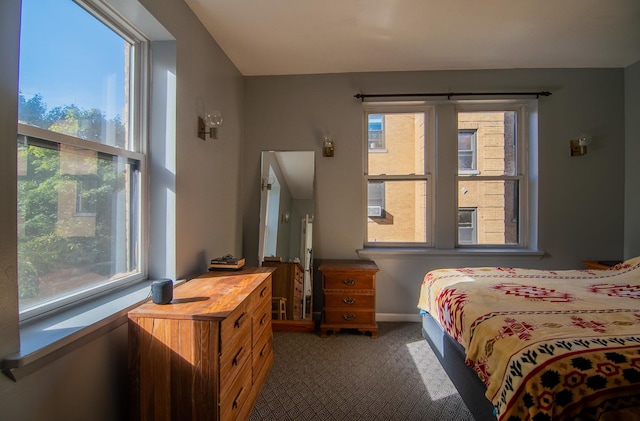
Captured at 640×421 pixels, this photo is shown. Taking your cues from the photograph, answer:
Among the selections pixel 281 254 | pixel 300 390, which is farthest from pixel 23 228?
pixel 281 254

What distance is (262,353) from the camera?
6.25 feet

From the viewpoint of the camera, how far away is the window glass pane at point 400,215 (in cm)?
314

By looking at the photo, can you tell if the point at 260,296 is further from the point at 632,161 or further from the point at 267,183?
the point at 632,161

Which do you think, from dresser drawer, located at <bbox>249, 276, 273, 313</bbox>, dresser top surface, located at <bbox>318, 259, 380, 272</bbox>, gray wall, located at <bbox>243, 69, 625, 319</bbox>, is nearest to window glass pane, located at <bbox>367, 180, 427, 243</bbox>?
gray wall, located at <bbox>243, 69, 625, 319</bbox>

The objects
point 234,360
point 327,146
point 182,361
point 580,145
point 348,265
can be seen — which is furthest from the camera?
point 327,146

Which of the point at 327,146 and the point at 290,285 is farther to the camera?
the point at 327,146

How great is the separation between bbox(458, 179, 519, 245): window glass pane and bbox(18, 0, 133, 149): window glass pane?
10.2ft

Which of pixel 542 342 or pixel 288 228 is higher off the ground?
pixel 288 228

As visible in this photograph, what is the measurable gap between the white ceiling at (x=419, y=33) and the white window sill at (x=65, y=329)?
1954mm

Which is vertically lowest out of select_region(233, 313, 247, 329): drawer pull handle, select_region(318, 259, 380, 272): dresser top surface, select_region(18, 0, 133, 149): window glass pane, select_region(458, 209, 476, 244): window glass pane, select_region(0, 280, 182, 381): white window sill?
select_region(233, 313, 247, 329): drawer pull handle

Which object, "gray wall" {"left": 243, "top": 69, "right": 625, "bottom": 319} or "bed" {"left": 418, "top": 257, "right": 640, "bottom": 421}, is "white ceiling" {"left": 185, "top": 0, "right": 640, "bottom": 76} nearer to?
"gray wall" {"left": 243, "top": 69, "right": 625, "bottom": 319}

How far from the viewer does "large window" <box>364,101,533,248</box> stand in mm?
3016

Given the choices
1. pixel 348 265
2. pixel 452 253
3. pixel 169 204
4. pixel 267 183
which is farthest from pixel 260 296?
pixel 452 253

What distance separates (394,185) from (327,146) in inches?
34.4
